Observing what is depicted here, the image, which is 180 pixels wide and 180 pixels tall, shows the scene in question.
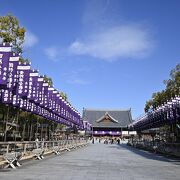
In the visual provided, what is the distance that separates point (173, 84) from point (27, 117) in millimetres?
19271

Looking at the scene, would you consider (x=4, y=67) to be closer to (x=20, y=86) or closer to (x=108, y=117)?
(x=20, y=86)

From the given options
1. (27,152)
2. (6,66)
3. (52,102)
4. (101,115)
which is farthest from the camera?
(101,115)

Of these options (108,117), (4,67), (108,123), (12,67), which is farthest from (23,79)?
(108,117)

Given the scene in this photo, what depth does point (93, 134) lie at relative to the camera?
115m

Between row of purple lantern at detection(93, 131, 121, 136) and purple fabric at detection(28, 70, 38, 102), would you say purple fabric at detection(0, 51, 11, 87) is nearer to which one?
purple fabric at detection(28, 70, 38, 102)

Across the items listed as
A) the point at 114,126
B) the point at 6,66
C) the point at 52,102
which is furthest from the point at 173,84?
the point at 114,126

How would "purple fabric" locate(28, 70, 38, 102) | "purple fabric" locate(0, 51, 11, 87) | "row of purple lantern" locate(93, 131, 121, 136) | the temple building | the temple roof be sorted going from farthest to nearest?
1. the temple roof
2. "row of purple lantern" locate(93, 131, 121, 136)
3. the temple building
4. "purple fabric" locate(28, 70, 38, 102)
5. "purple fabric" locate(0, 51, 11, 87)

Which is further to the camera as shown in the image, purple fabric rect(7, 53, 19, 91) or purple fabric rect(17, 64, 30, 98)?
purple fabric rect(17, 64, 30, 98)

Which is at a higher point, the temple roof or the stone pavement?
the temple roof

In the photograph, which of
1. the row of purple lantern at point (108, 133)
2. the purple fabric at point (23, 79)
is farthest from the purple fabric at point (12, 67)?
the row of purple lantern at point (108, 133)

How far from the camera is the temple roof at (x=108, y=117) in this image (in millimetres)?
115562

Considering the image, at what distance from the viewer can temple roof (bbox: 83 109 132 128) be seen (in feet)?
379

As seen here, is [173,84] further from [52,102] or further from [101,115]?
[101,115]

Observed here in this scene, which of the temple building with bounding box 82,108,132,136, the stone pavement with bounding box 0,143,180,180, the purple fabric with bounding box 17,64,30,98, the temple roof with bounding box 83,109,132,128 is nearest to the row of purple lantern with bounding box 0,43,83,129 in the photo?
the purple fabric with bounding box 17,64,30,98
